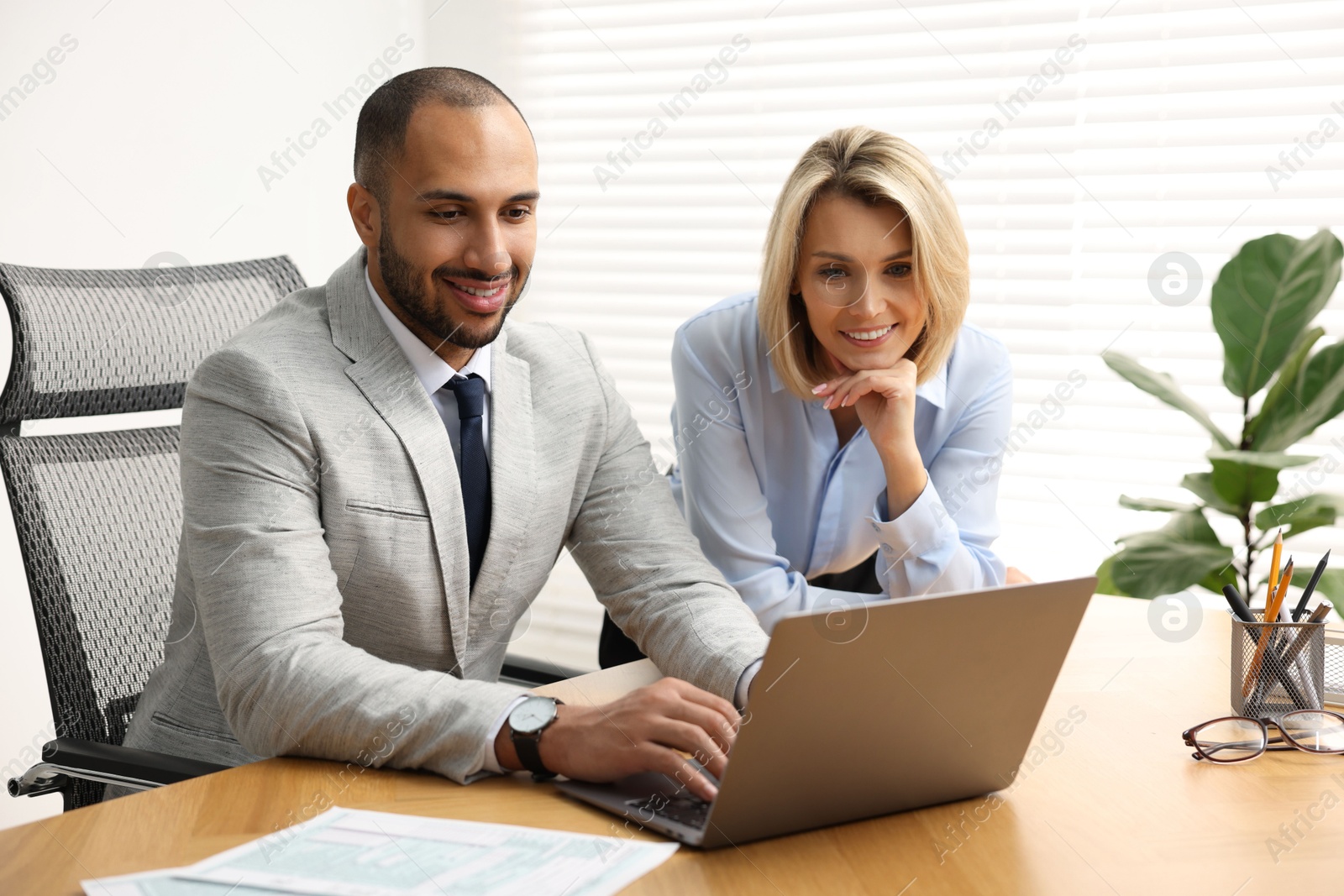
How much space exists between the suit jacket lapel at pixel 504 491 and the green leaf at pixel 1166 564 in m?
1.05

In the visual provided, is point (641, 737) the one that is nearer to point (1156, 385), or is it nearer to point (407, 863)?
point (407, 863)

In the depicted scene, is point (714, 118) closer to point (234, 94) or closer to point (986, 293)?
point (986, 293)

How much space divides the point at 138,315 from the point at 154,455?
0.19m

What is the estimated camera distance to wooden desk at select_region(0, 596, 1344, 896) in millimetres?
837

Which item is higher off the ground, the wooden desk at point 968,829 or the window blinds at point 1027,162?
the window blinds at point 1027,162

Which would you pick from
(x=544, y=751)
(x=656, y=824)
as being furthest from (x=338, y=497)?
(x=656, y=824)

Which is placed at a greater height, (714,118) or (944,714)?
(714,118)

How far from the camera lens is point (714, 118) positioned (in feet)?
9.78

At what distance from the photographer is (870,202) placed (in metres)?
1.63

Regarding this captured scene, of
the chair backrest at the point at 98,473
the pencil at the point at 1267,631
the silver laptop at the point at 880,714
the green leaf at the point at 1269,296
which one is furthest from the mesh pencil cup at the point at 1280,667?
the chair backrest at the point at 98,473

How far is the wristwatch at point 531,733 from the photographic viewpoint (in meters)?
1.02

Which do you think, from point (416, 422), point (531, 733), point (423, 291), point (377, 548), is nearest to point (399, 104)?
point (423, 291)

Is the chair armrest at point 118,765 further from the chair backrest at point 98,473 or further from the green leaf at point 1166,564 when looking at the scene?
the green leaf at point 1166,564

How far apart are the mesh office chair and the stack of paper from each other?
1.69 feet
